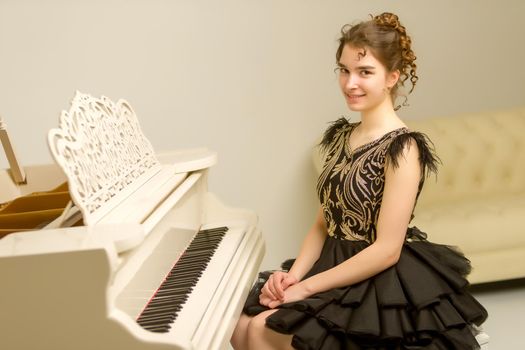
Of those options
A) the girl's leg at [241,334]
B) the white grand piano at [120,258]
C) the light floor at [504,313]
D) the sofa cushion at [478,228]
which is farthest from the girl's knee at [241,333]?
the sofa cushion at [478,228]

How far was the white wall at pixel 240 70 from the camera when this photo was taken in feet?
13.0

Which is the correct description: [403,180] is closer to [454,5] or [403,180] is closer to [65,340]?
[65,340]

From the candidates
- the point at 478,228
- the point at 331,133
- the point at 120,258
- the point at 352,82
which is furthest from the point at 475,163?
the point at 120,258

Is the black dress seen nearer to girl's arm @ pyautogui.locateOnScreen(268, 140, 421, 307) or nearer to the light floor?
girl's arm @ pyautogui.locateOnScreen(268, 140, 421, 307)

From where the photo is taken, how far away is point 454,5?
409 cm

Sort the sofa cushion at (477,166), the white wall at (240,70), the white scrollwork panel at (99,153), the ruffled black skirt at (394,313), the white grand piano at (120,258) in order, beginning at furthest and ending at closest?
the white wall at (240,70), the sofa cushion at (477,166), the ruffled black skirt at (394,313), the white scrollwork panel at (99,153), the white grand piano at (120,258)

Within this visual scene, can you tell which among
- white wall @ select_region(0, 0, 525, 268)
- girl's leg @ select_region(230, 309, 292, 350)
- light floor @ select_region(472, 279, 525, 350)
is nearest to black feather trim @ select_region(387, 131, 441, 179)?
girl's leg @ select_region(230, 309, 292, 350)

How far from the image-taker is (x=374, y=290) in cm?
197

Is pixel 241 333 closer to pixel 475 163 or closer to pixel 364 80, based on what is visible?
pixel 364 80

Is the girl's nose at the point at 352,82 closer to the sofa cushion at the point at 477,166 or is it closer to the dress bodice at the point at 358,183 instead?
the dress bodice at the point at 358,183

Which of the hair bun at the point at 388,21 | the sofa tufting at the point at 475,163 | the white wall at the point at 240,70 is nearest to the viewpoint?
the hair bun at the point at 388,21

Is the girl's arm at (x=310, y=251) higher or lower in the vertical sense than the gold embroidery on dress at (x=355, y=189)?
lower

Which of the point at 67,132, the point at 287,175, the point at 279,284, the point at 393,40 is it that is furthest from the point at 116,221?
the point at 287,175

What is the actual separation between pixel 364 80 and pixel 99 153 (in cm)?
80
